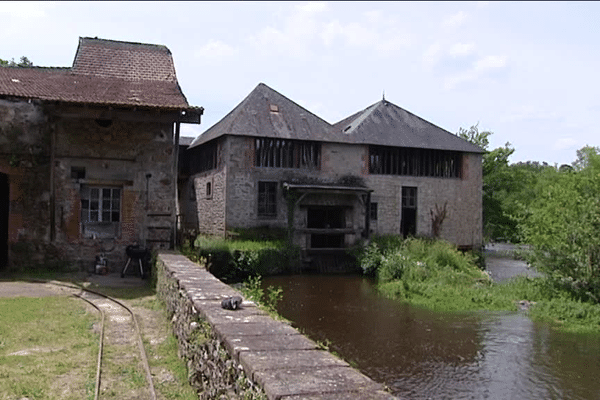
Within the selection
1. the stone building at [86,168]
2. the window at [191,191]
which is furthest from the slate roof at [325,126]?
the stone building at [86,168]

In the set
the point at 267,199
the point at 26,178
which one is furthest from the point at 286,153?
the point at 26,178

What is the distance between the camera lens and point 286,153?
76.0 feet

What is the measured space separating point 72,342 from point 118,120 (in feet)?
25.9

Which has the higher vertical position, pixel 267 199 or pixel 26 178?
pixel 26 178

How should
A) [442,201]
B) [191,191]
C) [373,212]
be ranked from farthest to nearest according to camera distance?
[191,191], [442,201], [373,212]

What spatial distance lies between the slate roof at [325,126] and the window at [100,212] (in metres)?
8.11

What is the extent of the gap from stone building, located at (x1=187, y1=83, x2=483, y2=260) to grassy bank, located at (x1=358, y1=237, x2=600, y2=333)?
279 centimetres

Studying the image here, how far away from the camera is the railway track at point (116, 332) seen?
6152 millimetres

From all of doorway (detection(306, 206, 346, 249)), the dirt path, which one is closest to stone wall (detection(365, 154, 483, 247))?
doorway (detection(306, 206, 346, 249))

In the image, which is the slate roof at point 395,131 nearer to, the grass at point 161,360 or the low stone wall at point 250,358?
the grass at point 161,360

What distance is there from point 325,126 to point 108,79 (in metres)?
10.5

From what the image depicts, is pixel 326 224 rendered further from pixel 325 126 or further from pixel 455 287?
pixel 455 287

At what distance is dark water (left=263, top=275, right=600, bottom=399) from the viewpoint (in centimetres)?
834

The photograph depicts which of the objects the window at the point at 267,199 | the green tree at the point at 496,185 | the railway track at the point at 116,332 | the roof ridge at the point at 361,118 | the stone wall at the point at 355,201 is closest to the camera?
the railway track at the point at 116,332
